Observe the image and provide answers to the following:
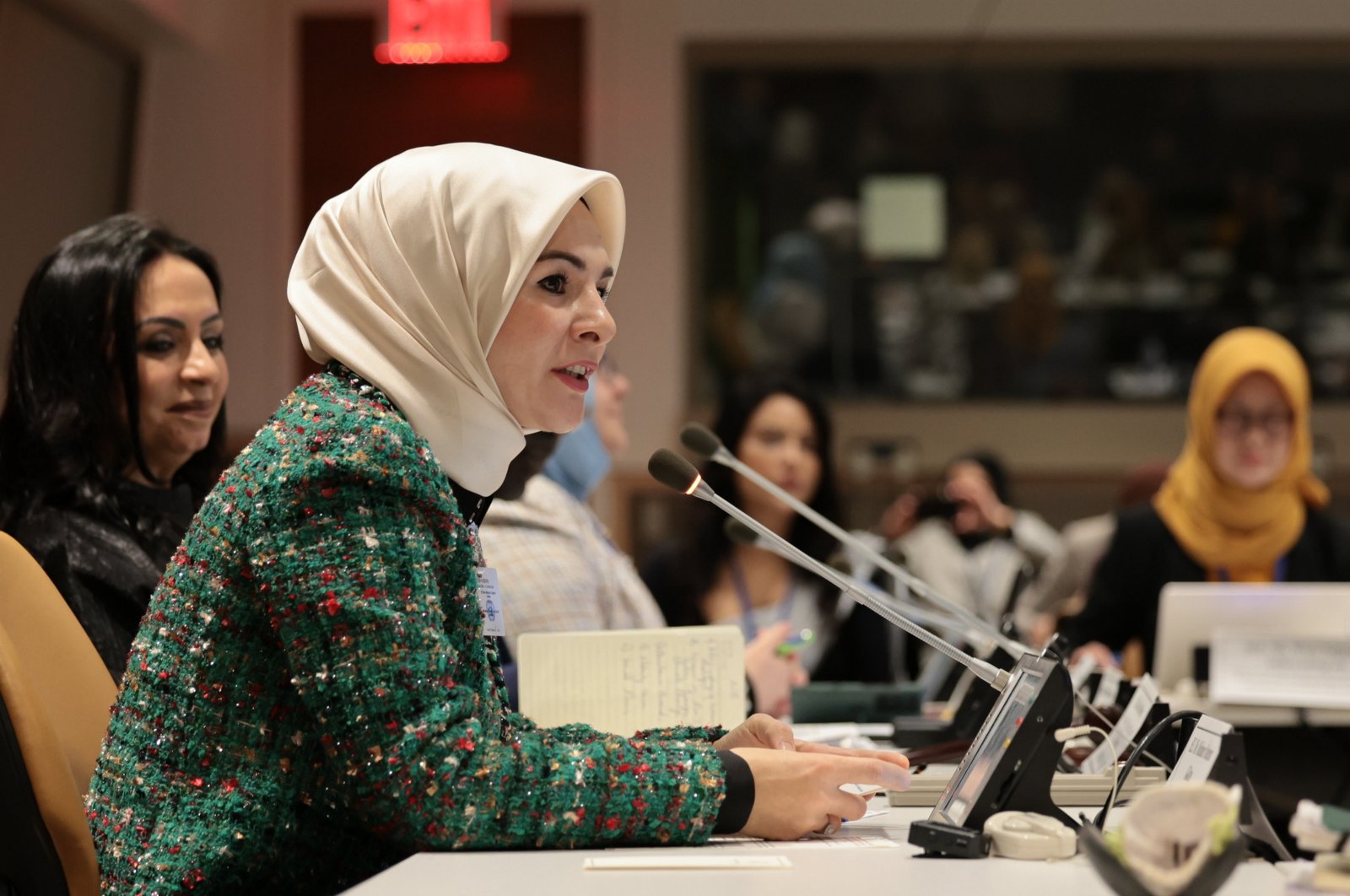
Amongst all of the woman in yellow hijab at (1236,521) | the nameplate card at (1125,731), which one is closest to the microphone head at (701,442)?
the nameplate card at (1125,731)

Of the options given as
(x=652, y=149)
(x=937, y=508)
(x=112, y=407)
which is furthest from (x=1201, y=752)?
(x=652, y=149)

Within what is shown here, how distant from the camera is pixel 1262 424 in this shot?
11.9 feet

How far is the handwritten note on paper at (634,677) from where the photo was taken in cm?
191

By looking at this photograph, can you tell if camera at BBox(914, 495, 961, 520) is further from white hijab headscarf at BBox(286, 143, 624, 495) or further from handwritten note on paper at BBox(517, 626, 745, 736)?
white hijab headscarf at BBox(286, 143, 624, 495)

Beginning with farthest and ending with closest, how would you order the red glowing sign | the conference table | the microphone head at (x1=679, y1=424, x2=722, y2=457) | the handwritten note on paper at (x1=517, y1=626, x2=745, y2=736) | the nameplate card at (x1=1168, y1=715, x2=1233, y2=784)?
the red glowing sign
the microphone head at (x1=679, y1=424, x2=722, y2=457)
the handwritten note on paper at (x1=517, y1=626, x2=745, y2=736)
the nameplate card at (x1=1168, y1=715, x2=1233, y2=784)
the conference table

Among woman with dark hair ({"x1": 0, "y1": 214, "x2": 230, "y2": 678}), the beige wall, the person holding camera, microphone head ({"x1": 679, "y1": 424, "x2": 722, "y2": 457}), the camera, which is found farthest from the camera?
the beige wall

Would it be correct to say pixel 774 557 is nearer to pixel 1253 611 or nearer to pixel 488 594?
pixel 1253 611

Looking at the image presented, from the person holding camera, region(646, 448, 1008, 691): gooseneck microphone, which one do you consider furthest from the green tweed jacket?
the person holding camera

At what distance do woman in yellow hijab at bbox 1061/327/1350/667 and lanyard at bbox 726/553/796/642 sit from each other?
0.71 m

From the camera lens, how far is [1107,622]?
359 cm

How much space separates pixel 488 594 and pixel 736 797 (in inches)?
15.1

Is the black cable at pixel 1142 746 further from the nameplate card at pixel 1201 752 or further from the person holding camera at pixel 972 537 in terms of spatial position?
the person holding camera at pixel 972 537

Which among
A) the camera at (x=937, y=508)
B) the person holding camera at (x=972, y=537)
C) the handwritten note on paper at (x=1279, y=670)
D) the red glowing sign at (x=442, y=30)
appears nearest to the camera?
the handwritten note on paper at (x=1279, y=670)

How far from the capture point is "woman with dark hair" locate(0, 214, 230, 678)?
2018mm
